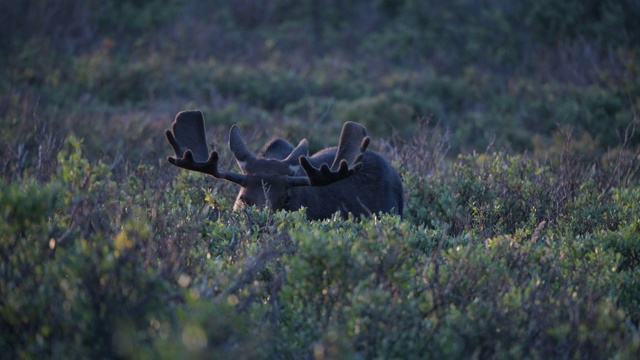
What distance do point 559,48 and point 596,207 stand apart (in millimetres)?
13505

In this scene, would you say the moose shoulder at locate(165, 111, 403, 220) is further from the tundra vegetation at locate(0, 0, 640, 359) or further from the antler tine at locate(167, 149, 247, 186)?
the tundra vegetation at locate(0, 0, 640, 359)

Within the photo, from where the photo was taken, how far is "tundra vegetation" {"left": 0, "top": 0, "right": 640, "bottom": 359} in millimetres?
4383

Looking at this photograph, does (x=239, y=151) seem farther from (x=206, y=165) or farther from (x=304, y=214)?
(x=304, y=214)

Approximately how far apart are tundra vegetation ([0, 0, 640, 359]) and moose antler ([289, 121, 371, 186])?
0.51 m

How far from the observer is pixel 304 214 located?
6.66m

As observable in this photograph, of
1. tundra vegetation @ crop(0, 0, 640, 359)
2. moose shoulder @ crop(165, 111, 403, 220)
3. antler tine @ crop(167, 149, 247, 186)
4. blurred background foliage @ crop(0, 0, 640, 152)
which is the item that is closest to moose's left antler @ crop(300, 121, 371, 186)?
moose shoulder @ crop(165, 111, 403, 220)

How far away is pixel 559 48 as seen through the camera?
2042cm

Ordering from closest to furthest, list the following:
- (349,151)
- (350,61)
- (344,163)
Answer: (344,163) < (349,151) < (350,61)

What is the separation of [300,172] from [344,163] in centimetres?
84

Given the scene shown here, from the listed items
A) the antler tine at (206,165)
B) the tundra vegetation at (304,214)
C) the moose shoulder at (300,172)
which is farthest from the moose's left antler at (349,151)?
the antler tine at (206,165)

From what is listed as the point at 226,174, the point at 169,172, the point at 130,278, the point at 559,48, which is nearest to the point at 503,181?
the point at 226,174

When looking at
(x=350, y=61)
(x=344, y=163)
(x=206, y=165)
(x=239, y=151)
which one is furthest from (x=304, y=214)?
(x=350, y=61)

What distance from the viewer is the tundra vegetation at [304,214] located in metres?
4.38

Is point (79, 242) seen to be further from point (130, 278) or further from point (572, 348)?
point (572, 348)
